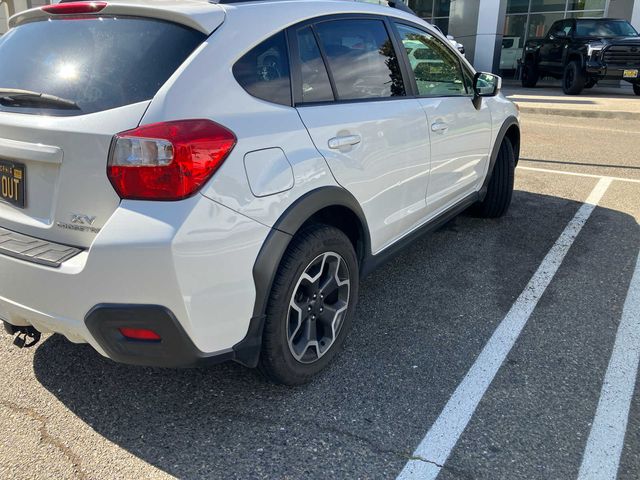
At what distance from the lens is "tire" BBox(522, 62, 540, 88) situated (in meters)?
17.9

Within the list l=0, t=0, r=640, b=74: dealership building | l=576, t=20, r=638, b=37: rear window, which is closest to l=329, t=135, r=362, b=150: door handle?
l=576, t=20, r=638, b=37: rear window

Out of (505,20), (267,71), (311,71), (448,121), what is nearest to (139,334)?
(267,71)

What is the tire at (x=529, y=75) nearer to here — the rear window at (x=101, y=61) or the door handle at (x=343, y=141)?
the door handle at (x=343, y=141)

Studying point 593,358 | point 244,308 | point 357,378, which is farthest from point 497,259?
point 244,308

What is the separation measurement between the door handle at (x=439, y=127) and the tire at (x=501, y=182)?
1.45m

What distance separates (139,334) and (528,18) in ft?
78.8

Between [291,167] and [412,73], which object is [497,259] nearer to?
[412,73]

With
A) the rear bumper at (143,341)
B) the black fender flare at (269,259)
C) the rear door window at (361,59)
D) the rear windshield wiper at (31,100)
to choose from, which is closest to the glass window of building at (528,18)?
the rear door window at (361,59)

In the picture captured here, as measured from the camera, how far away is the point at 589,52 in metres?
14.2

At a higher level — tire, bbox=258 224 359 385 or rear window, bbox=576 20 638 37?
rear window, bbox=576 20 638 37

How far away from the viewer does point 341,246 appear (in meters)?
2.70

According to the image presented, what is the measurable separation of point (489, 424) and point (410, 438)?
363 mm

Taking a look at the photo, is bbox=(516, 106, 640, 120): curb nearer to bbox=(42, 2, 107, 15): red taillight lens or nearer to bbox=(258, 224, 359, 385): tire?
bbox=(258, 224, 359, 385): tire

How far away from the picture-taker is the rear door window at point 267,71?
226 centimetres
